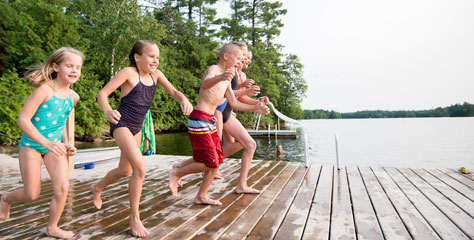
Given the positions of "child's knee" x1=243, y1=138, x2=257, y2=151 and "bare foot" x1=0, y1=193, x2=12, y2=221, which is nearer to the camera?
"bare foot" x1=0, y1=193, x2=12, y2=221

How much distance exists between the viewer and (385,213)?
9.18 ft

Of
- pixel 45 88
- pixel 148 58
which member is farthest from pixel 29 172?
pixel 148 58

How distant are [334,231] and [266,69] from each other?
34102 mm

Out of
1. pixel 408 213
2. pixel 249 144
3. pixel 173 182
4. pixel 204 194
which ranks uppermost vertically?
pixel 249 144

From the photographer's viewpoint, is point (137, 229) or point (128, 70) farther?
point (128, 70)

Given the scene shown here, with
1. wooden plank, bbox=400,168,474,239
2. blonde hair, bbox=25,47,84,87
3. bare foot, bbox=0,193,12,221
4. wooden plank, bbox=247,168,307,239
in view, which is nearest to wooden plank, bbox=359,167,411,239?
wooden plank, bbox=400,168,474,239

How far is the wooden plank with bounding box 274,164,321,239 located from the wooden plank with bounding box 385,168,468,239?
1070 mm

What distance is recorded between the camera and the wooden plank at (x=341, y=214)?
7.57ft

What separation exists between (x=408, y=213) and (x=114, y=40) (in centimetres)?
2163

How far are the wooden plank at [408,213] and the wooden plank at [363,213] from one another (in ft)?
0.82

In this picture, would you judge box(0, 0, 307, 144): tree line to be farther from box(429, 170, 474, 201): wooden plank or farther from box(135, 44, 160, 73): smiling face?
box(429, 170, 474, 201): wooden plank

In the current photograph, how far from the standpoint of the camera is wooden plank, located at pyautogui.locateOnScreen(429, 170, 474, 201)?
345 centimetres

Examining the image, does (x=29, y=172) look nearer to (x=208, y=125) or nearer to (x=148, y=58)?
(x=148, y=58)

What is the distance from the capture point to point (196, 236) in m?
2.25
